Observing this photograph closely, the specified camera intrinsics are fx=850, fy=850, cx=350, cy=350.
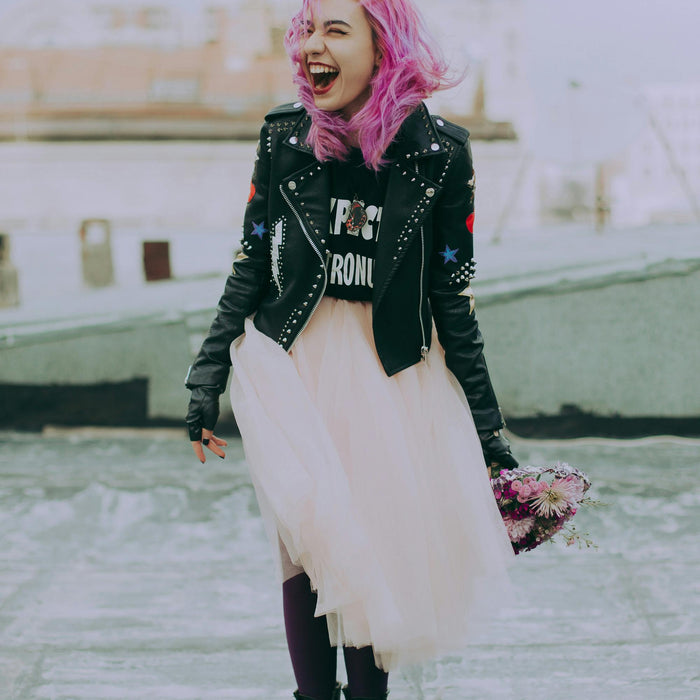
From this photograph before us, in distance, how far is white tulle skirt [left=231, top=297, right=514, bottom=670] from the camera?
77.0 inches

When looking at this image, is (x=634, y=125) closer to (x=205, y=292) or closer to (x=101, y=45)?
(x=205, y=292)

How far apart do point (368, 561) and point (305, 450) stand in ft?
0.96

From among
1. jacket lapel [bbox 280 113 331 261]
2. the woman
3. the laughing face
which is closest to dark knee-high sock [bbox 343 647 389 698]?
the woman

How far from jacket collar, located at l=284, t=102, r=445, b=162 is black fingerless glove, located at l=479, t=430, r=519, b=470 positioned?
2.36 feet

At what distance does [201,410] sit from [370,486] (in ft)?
1.57

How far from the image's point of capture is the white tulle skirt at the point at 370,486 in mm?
1956

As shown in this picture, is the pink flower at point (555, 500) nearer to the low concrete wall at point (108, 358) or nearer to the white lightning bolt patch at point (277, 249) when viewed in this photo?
the white lightning bolt patch at point (277, 249)

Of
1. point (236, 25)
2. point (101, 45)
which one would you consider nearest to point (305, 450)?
point (236, 25)

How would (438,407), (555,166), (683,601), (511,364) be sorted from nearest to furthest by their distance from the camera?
(438,407) → (683,601) → (511,364) → (555,166)

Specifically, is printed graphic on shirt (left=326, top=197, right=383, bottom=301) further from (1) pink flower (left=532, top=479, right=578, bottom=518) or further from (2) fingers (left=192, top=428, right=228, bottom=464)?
(1) pink flower (left=532, top=479, right=578, bottom=518)

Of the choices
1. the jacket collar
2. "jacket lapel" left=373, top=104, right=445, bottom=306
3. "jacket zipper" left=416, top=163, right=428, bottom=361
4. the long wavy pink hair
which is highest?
the long wavy pink hair

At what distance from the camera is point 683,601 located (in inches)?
128

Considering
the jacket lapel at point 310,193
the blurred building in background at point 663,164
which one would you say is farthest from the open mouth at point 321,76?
the blurred building in background at point 663,164

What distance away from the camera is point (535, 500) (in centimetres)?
215
